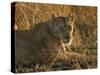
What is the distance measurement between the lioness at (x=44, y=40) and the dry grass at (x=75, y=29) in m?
0.04

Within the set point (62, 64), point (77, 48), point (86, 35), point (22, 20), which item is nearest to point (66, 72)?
Answer: point (62, 64)

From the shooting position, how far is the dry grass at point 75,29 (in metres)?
1.91

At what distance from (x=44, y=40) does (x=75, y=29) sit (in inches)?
12.4

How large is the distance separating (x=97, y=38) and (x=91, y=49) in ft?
0.42

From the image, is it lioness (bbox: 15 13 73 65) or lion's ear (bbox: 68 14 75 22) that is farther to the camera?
lion's ear (bbox: 68 14 75 22)

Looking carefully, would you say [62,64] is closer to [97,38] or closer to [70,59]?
[70,59]

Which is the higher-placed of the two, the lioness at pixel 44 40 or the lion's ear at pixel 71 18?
the lion's ear at pixel 71 18

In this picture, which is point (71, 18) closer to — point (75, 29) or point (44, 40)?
point (75, 29)

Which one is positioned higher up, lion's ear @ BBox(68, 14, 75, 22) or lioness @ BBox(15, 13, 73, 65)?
lion's ear @ BBox(68, 14, 75, 22)

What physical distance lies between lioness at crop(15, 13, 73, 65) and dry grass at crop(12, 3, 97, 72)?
0.04m

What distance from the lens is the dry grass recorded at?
6.27 ft

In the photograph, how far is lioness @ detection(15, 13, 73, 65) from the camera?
190cm

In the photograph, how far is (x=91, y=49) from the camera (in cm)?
214

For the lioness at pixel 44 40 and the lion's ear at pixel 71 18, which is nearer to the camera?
the lioness at pixel 44 40
